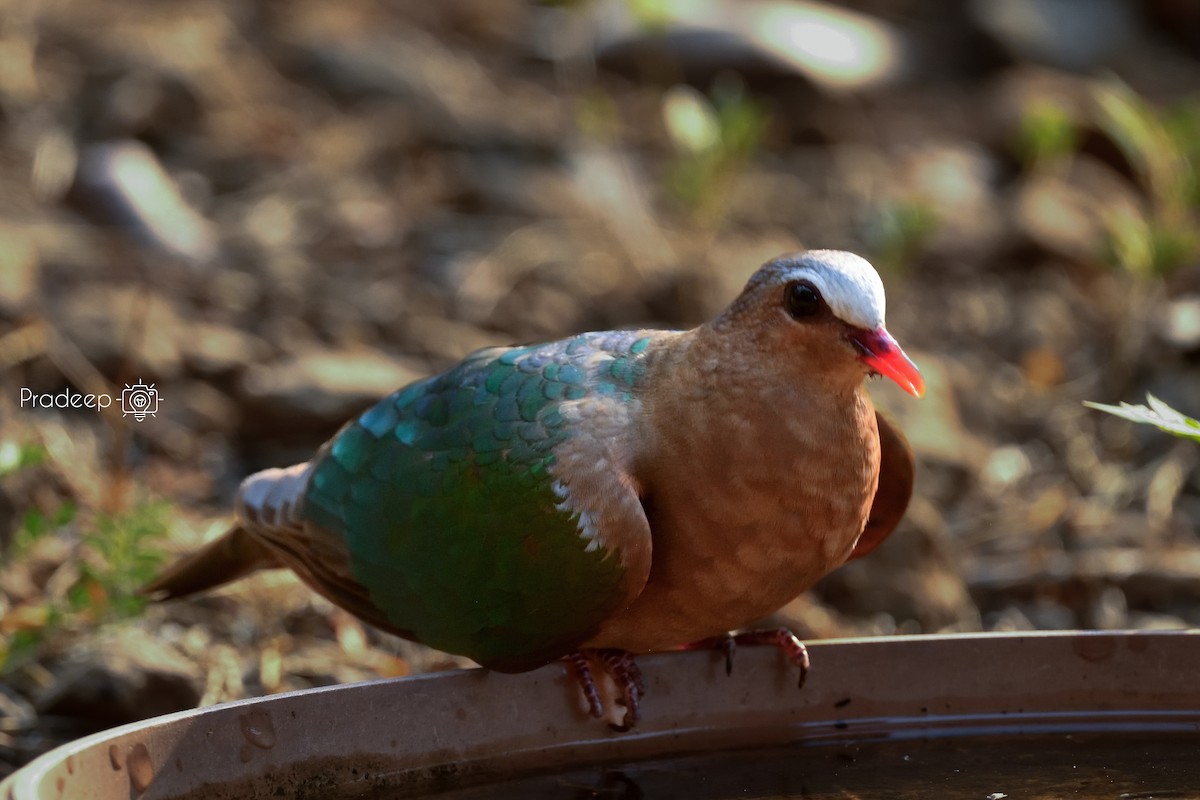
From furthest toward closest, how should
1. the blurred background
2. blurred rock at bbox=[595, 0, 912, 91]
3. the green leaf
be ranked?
blurred rock at bbox=[595, 0, 912, 91]
the blurred background
the green leaf

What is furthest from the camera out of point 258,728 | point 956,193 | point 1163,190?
point 956,193

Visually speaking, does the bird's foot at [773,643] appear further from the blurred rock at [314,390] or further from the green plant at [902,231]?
the green plant at [902,231]

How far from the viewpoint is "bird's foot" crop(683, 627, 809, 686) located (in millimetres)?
2420

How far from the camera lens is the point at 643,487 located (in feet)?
7.82

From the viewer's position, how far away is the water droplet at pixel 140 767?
1937 millimetres

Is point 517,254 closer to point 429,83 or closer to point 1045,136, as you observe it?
point 429,83

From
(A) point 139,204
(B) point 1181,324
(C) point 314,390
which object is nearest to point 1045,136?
(B) point 1181,324

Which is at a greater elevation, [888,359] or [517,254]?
[888,359]

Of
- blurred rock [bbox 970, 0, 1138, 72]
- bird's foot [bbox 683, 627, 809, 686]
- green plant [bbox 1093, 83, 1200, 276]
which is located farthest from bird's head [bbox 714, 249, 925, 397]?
blurred rock [bbox 970, 0, 1138, 72]

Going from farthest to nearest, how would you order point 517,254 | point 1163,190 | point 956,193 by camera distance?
1. point 956,193
2. point 517,254
3. point 1163,190

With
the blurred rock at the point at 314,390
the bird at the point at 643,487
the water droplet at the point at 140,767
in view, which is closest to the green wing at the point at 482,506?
the bird at the point at 643,487

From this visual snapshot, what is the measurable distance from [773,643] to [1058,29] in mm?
6527

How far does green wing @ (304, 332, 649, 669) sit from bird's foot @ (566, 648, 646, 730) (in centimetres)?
7

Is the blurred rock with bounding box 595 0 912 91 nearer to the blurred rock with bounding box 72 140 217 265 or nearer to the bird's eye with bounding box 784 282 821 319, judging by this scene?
the blurred rock with bounding box 72 140 217 265
